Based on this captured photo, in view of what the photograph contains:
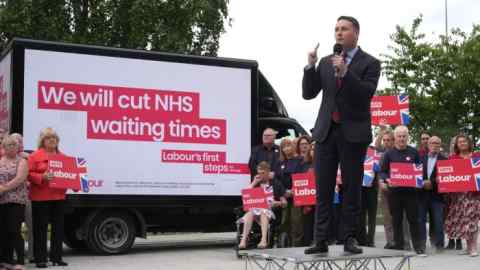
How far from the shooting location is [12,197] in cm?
991

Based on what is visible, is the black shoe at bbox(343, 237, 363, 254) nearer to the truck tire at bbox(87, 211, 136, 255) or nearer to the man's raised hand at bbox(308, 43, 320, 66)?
the man's raised hand at bbox(308, 43, 320, 66)

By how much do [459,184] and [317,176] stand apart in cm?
577

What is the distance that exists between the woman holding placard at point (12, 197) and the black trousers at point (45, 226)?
0.36m

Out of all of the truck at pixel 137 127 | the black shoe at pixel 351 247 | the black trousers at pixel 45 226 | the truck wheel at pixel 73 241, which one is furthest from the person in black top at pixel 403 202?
the black shoe at pixel 351 247

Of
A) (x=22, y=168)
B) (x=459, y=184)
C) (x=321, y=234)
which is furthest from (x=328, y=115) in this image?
(x=459, y=184)

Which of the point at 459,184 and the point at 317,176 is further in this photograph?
the point at 459,184

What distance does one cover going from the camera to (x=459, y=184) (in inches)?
457

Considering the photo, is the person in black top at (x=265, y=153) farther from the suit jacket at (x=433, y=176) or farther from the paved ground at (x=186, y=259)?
the suit jacket at (x=433, y=176)

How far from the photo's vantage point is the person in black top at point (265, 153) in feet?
41.1

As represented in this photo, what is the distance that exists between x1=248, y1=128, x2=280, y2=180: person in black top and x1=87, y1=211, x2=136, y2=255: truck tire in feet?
6.97

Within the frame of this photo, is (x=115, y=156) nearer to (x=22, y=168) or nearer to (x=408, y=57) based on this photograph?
(x=22, y=168)

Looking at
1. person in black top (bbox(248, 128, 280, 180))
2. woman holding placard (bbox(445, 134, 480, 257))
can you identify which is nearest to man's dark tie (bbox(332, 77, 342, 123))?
woman holding placard (bbox(445, 134, 480, 257))

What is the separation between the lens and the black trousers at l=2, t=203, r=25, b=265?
9922 mm

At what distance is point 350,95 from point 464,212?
6359mm
